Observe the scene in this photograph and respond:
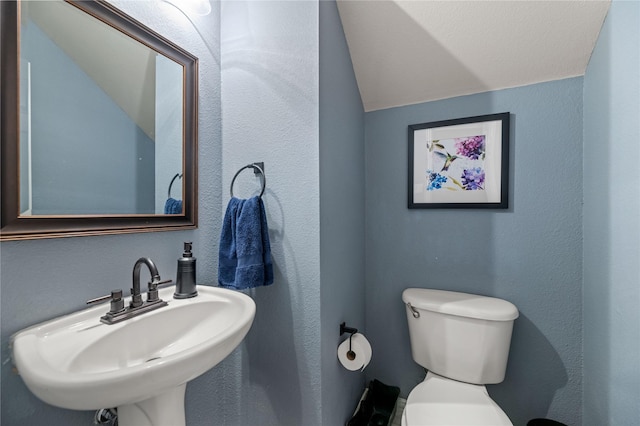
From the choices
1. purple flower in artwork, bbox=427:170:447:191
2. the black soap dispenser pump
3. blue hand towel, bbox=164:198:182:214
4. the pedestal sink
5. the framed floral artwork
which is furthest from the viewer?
purple flower in artwork, bbox=427:170:447:191

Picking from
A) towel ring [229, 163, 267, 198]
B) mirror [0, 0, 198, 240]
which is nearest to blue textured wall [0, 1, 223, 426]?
mirror [0, 0, 198, 240]

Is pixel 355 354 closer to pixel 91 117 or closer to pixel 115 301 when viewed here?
pixel 115 301

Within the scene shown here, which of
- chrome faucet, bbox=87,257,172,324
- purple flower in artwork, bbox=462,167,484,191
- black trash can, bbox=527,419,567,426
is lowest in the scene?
black trash can, bbox=527,419,567,426

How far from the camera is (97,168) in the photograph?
2.72ft

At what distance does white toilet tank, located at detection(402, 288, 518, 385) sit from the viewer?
111 centimetres

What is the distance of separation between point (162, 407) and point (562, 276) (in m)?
1.56

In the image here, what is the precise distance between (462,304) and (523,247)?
40 cm

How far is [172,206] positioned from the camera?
104 centimetres

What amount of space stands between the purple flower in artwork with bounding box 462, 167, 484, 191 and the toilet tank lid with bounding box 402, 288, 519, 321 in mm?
524

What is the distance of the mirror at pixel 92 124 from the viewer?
0.67 meters

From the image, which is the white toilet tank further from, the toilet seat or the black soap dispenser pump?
the black soap dispenser pump

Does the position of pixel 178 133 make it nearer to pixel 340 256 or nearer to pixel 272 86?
pixel 272 86

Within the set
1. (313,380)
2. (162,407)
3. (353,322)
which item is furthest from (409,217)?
(162,407)

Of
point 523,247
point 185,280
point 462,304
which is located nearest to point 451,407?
point 462,304
